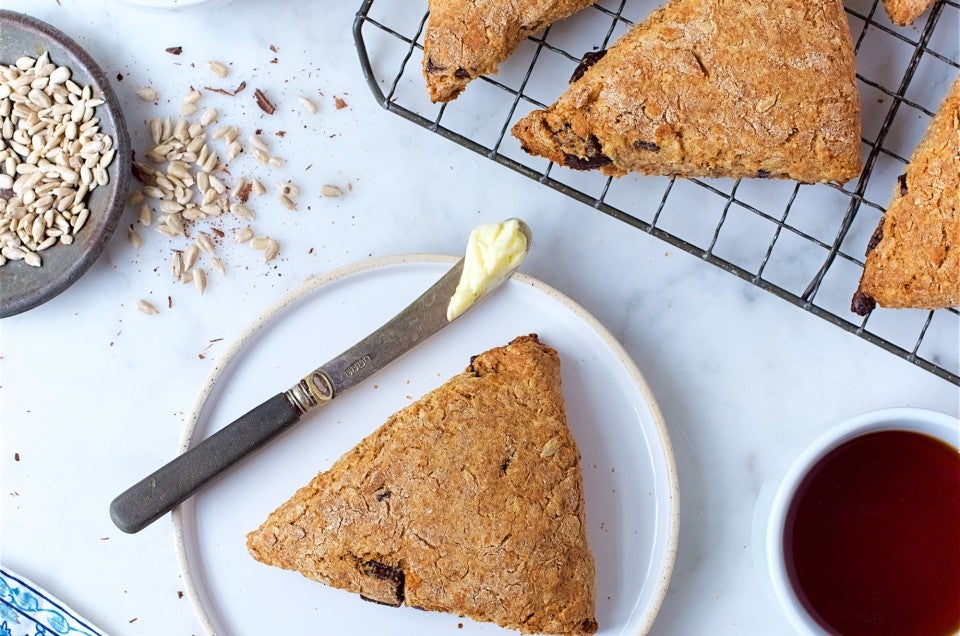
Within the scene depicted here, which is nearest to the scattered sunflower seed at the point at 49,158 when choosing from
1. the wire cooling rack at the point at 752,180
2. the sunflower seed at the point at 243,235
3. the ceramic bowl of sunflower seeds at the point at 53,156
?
the ceramic bowl of sunflower seeds at the point at 53,156

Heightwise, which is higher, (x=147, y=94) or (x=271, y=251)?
(x=147, y=94)

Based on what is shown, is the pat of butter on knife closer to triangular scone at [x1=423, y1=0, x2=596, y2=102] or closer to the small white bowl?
triangular scone at [x1=423, y1=0, x2=596, y2=102]

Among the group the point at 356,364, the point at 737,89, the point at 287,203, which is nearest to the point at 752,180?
the point at 737,89

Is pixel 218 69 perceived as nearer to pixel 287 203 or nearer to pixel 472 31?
pixel 287 203

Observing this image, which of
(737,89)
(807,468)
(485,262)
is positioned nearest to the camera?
(737,89)

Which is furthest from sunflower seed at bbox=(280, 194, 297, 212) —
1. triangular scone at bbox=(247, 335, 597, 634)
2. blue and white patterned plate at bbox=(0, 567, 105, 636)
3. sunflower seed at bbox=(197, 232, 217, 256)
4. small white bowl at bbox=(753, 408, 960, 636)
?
small white bowl at bbox=(753, 408, 960, 636)

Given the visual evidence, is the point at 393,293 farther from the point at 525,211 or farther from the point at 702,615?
the point at 702,615

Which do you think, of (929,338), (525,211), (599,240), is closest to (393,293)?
(525,211)
